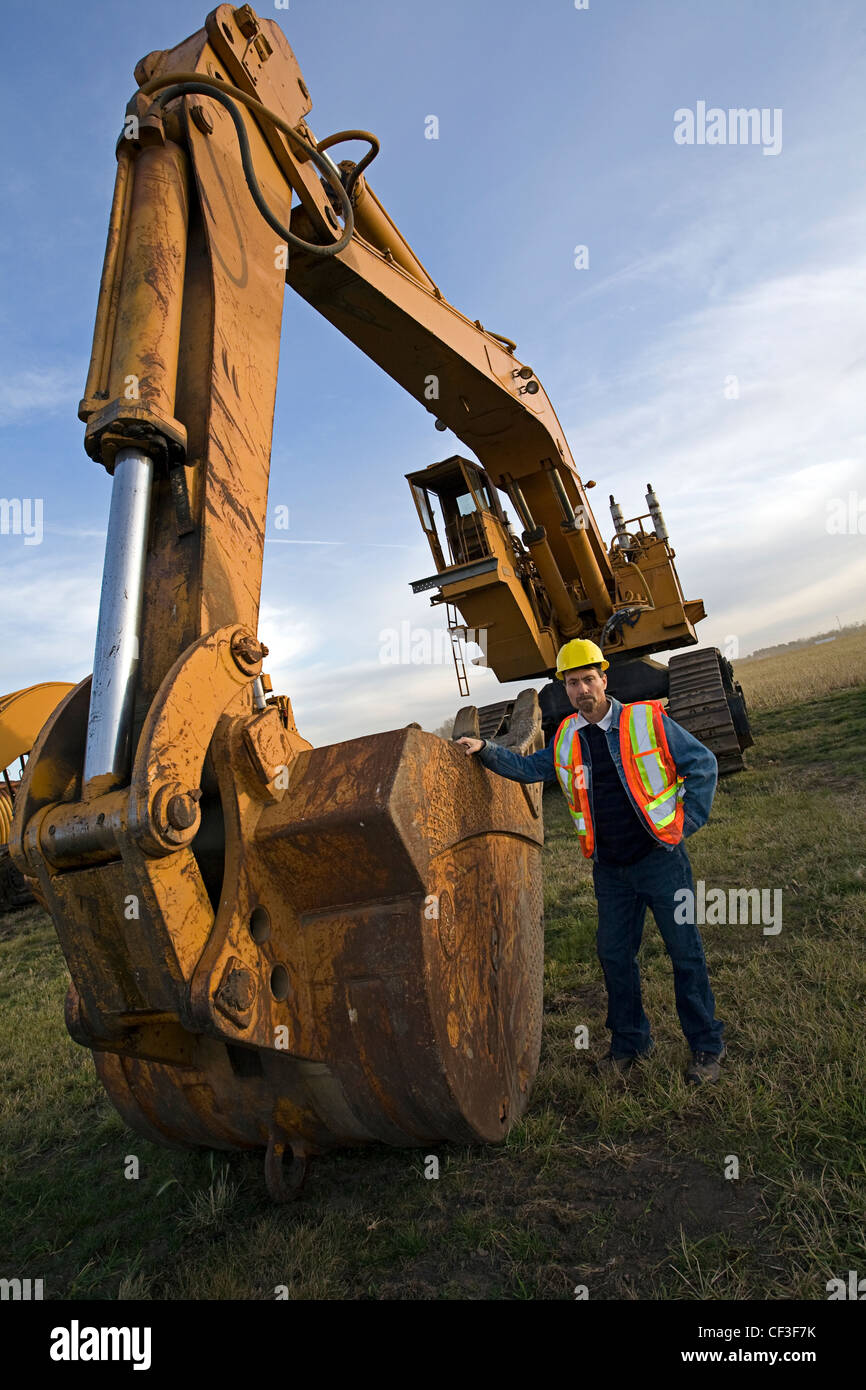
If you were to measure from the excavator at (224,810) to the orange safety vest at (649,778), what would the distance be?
0.50 meters

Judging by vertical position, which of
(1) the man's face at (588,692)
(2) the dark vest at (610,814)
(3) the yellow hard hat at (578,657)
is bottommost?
(2) the dark vest at (610,814)

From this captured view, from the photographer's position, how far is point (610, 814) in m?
3.53

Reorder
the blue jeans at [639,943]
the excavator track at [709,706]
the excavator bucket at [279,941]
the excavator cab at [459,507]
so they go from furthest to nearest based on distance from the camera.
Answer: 1. the excavator track at [709,706]
2. the excavator cab at [459,507]
3. the blue jeans at [639,943]
4. the excavator bucket at [279,941]

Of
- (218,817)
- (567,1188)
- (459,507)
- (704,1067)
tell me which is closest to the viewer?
(218,817)

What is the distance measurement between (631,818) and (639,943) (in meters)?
0.57

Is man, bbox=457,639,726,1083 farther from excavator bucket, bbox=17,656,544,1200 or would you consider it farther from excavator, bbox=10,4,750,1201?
excavator bucket, bbox=17,656,544,1200

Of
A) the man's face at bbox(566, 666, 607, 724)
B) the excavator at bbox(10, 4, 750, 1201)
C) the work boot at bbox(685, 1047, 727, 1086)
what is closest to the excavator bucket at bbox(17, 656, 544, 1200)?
the excavator at bbox(10, 4, 750, 1201)

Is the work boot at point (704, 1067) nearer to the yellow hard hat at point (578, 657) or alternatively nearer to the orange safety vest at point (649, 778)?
the orange safety vest at point (649, 778)

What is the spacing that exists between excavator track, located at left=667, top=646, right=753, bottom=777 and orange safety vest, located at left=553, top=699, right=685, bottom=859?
20.5 ft

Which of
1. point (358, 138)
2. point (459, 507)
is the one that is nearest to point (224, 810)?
point (358, 138)

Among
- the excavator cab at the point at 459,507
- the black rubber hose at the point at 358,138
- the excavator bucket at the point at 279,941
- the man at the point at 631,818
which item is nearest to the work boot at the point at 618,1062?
the man at the point at 631,818

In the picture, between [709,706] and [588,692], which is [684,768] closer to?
[588,692]

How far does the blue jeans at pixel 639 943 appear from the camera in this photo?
3.33 metres

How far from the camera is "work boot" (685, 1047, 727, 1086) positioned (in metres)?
3.14
